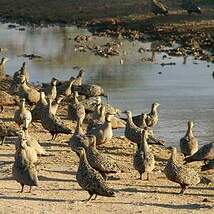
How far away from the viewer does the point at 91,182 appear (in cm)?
1458

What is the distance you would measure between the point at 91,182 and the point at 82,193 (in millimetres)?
921

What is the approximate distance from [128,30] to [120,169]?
32016mm

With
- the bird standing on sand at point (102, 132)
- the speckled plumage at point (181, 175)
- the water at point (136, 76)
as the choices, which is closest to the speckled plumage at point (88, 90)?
the water at point (136, 76)

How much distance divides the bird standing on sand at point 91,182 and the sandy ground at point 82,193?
238mm

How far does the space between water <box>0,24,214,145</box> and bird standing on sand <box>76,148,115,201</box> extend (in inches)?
296

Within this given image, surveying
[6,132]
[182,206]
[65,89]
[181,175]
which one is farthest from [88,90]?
[182,206]

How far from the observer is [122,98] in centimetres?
2862

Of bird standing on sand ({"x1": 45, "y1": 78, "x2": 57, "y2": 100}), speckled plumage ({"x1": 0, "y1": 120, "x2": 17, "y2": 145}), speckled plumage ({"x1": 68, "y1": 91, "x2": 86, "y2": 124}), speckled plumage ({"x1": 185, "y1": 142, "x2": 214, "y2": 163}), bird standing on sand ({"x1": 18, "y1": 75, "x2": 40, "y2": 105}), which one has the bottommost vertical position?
speckled plumage ({"x1": 0, "y1": 120, "x2": 17, "y2": 145})

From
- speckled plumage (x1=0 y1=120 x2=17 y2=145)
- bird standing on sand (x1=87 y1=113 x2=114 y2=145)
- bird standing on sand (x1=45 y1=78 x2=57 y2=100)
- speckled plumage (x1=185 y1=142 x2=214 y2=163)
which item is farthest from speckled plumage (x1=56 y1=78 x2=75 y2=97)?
speckled plumage (x1=185 y1=142 x2=214 y2=163)

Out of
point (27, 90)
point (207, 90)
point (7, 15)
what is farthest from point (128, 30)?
point (27, 90)

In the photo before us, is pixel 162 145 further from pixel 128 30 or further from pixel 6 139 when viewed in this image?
pixel 128 30

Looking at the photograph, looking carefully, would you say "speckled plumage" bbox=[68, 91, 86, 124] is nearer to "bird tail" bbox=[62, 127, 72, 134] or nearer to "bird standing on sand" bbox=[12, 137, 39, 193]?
"bird tail" bbox=[62, 127, 72, 134]

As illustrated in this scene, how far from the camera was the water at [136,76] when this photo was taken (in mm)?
25625

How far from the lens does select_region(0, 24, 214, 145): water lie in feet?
84.1
